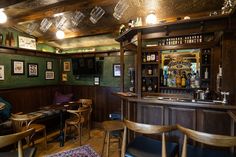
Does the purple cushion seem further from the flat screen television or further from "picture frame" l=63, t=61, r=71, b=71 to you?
"picture frame" l=63, t=61, r=71, b=71

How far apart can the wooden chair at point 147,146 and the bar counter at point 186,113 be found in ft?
1.91

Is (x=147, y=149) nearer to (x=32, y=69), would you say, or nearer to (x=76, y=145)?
(x=76, y=145)

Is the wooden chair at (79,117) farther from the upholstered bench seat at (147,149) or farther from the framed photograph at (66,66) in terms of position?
the framed photograph at (66,66)

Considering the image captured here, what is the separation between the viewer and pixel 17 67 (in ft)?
14.8

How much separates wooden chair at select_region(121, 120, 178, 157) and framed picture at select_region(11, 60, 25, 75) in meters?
3.90

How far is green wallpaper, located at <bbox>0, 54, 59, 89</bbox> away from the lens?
4238mm

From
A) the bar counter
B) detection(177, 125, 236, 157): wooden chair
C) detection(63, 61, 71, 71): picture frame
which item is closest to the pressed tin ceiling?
detection(63, 61, 71, 71): picture frame

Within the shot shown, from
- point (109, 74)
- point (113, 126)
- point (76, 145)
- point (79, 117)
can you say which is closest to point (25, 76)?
point (79, 117)

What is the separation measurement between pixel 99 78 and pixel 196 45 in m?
2.83

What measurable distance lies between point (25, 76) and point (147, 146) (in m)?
4.15

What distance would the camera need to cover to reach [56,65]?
5.72m

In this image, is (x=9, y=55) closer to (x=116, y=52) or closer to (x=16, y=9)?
(x=16, y=9)

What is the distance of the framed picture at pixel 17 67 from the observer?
14.4 feet

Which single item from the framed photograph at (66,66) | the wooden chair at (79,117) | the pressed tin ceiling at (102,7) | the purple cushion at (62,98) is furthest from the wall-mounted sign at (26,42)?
the wooden chair at (79,117)
